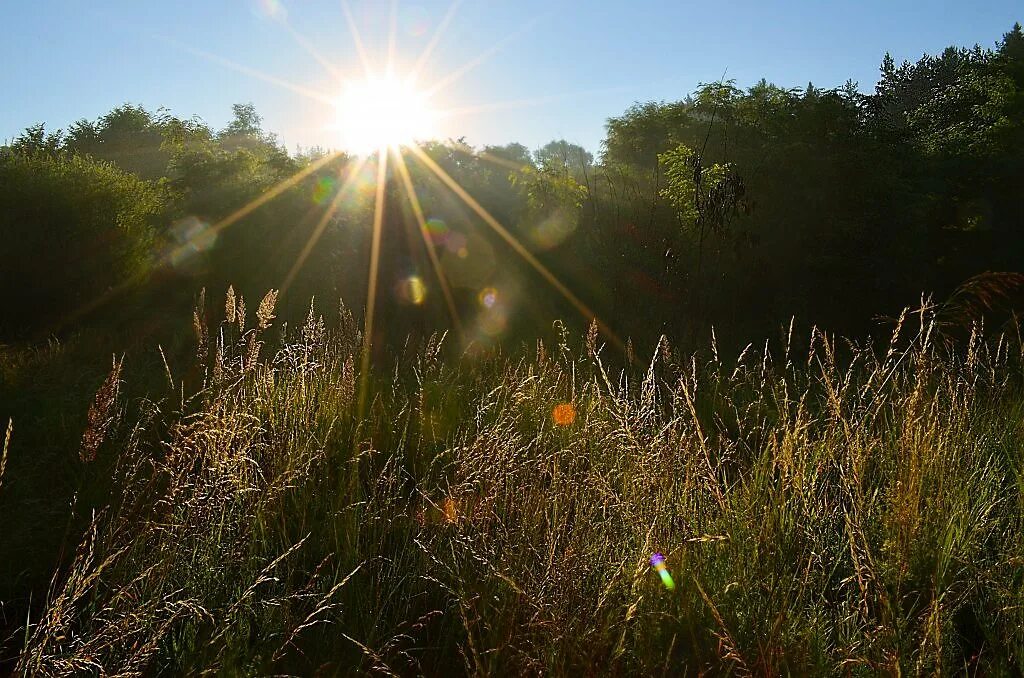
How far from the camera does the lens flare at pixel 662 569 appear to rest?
2.08 metres

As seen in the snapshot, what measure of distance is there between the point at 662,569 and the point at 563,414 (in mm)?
1791

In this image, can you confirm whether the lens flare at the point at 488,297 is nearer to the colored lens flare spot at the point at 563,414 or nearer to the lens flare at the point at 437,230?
the lens flare at the point at 437,230

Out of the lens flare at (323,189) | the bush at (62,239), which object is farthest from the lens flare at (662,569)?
the lens flare at (323,189)

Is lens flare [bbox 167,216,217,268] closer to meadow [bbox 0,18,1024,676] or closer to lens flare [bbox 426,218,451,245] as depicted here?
meadow [bbox 0,18,1024,676]

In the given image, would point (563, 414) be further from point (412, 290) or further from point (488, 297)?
point (412, 290)

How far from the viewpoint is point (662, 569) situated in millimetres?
2100

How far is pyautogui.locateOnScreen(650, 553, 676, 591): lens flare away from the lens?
82.0 inches

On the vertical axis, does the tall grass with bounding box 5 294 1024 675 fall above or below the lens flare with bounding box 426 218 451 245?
below

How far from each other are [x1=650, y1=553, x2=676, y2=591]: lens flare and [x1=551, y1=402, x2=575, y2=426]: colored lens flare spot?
1560 millimetres

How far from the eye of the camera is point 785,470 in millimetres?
2277

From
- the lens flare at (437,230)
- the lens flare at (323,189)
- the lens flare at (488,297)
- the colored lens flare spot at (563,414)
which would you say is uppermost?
the lens flare at (323,189)

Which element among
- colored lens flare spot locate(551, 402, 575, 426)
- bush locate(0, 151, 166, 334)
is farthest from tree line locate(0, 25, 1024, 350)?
colored lens flare spot locate(551, 402, 575, 426)

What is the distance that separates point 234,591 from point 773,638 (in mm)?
1611

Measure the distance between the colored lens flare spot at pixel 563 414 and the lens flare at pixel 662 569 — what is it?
1.56 m
